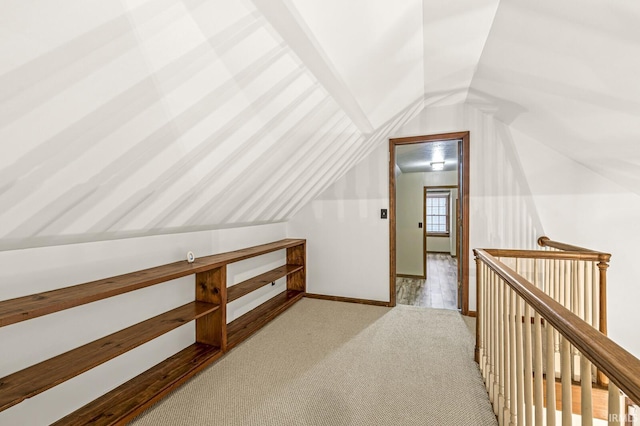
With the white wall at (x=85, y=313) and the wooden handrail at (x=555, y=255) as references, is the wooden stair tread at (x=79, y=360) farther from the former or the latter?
the wooden handrail at (x=555, y=255)

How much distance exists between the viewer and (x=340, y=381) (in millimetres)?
1993

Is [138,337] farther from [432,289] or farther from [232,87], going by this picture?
[432,289]

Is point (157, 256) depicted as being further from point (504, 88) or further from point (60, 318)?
point (504, 88)

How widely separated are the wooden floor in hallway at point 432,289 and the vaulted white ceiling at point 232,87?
7.44 ft

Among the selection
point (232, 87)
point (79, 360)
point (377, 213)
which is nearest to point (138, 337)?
point (79, 360)

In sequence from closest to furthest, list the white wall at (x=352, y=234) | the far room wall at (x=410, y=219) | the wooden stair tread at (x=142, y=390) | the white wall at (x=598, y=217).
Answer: the wooden stair tread at (x=142, y=390) < the white wall at (x=598, y=217) < the white wall at (x=352, y=234) < the far room wall at (x=410, y=219)

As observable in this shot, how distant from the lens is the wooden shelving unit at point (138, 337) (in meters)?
1.29

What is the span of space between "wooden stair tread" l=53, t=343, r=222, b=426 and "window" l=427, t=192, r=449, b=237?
24.8 ft

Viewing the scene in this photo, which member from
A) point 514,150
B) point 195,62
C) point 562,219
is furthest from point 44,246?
point 562,219

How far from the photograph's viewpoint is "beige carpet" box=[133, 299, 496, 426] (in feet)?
5.47

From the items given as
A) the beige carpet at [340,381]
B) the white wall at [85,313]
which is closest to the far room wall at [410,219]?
the beige carpet at [340,381]

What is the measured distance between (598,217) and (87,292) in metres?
4.11

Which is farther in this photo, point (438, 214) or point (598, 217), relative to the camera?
point (438, 214)

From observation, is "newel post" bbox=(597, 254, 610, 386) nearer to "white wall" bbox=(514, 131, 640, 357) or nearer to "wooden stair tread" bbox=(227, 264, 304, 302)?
"white wall" bbox=(514, 131, 640, 357)
